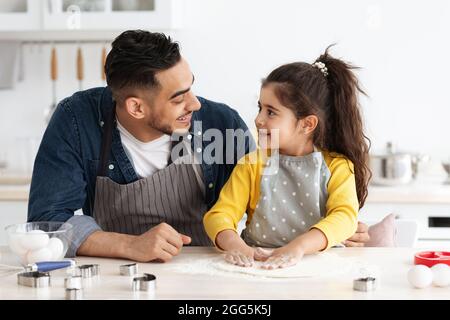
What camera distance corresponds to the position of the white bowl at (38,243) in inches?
72.6

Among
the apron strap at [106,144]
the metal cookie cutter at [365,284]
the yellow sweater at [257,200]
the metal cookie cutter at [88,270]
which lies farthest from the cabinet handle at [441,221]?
the metal cookie cutter at [88,270]

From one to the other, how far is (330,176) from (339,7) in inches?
80.8

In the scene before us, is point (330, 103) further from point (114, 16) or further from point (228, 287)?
point (114, 16)

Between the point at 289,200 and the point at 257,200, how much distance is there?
94mm

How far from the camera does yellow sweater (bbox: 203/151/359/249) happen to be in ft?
6.71

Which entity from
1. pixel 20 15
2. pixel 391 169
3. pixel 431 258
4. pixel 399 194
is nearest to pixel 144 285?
pixel 431 258

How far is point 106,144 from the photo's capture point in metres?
2.36

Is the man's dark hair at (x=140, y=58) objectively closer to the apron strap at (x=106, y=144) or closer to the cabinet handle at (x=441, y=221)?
the apron strap at (x=106, y=144)

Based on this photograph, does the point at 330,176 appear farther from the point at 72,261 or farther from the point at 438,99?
the point at 438,99

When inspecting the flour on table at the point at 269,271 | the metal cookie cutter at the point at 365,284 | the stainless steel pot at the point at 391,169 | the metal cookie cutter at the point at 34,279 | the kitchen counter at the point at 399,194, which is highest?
the metal cookie cutter at the point at 365,284

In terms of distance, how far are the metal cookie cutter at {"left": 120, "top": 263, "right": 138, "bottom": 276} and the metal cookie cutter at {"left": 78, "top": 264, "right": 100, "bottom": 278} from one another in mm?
53

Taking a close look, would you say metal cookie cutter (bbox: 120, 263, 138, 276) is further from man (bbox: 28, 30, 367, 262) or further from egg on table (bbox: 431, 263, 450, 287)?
egg on table (bbox: 431, 263, 450, 287)

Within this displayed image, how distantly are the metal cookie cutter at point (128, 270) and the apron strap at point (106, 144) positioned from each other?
0.57m

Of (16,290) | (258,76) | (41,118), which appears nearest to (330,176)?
(16,290)
